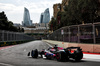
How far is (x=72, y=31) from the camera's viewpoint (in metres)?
19.1

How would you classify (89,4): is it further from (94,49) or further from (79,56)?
(79,56)

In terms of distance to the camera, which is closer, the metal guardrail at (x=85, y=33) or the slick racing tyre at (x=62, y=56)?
the slick racing tyre at (x=62, y=56)

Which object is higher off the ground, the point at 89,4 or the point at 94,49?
the point at 89,4

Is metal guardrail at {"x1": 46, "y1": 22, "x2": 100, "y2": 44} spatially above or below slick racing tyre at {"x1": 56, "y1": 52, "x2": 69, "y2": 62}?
above

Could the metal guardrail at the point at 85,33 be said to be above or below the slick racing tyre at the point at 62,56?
above

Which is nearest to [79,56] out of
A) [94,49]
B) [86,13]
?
[94,49]

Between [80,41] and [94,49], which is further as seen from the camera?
[80,41]

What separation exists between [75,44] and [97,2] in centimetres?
1442

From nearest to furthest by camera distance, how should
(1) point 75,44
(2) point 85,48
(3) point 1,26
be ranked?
(2) point 85,48, (1) point 75,44, (3) point 1,26

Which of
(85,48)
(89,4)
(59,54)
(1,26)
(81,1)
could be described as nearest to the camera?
(59,54)

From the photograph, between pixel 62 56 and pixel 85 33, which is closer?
pixel 62 56

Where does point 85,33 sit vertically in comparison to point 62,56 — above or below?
above

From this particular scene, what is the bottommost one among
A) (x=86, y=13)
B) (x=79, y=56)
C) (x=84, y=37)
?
(x=79, y=56)

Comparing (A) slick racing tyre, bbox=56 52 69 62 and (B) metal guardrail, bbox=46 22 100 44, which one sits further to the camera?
(B) metal guardrail, bbox=46 22 100 44
